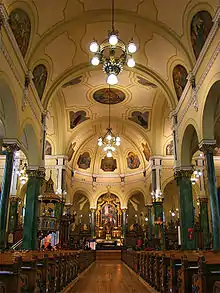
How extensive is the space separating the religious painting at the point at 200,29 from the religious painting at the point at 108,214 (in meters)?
19.7

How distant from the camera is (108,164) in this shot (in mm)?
27734

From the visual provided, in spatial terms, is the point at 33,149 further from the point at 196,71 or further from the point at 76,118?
the point at 76,118

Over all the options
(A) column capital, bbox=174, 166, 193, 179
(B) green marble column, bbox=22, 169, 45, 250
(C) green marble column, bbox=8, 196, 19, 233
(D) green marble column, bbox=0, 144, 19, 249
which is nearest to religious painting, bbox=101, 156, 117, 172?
(C) green marble column, bbox=8, 196, 19, 233

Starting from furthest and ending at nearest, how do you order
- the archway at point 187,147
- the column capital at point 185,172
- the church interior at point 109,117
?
1. the column capital at point 185,172
2. the archway at point 187,147
3. the church interior at point 109,117

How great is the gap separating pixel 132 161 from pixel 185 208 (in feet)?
46.0

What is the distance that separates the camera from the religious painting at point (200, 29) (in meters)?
9.30

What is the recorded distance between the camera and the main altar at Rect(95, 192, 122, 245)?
27.0m

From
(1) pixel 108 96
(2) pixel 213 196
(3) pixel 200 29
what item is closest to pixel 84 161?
(1) pixel 108 96

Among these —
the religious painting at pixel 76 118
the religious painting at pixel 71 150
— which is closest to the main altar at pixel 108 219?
the religious painting at pixel 71 150

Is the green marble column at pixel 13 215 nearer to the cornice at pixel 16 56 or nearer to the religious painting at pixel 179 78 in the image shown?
the cornice at pixel 16 56

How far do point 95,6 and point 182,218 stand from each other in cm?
877

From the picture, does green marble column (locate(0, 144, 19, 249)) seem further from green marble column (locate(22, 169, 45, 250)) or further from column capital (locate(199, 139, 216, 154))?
column capital (locate(199, 139, 216, 154))

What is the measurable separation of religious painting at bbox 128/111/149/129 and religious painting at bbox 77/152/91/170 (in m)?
6.71

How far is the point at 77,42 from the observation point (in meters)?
12.6
